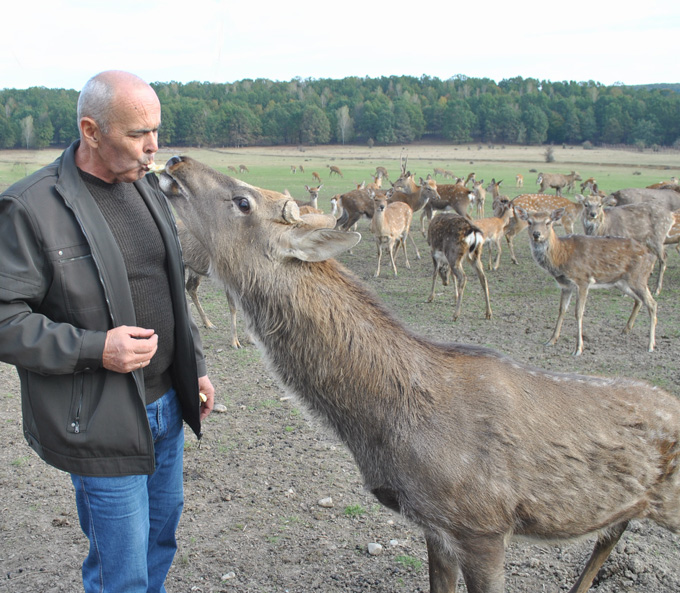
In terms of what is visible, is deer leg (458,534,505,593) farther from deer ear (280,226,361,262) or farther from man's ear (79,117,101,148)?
man's ear (79,117,101,148)

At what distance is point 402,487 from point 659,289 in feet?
34.3

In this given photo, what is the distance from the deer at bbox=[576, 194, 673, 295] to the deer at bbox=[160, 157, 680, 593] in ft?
33.8

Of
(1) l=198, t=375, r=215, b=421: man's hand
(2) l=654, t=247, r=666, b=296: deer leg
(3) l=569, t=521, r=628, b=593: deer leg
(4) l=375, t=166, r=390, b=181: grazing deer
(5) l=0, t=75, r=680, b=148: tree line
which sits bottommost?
(3) l=569, t=521, r=628, b=593: deer leg

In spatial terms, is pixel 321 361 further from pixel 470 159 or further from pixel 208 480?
pixel 470 159

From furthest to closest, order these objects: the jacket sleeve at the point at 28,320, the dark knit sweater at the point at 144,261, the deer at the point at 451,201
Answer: the deer at the point at 451,201, the dark knit sweater at the point at 144,261, the jacket sleeve at the point at 28,320

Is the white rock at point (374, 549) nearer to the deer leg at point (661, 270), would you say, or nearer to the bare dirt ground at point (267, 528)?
the bare dirt ground at point (267, 528)

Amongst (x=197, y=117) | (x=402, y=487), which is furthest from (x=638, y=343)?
(x=197, y=117)

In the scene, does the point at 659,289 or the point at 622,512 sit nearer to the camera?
the point at 622,512

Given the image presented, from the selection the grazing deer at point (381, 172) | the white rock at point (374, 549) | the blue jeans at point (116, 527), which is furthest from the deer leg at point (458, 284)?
the grazing deer at point (381, 172)

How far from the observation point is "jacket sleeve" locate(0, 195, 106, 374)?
2.09 meters

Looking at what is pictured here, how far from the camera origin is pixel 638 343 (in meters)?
8.63

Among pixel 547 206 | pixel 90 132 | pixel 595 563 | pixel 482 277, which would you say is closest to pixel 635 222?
pixel 547 206

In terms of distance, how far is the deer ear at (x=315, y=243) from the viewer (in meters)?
2.62

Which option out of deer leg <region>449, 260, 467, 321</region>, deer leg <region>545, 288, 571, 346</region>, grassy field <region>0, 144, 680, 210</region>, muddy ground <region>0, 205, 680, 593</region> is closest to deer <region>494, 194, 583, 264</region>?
deer leg <region>449, 260, 467, 321</region>
